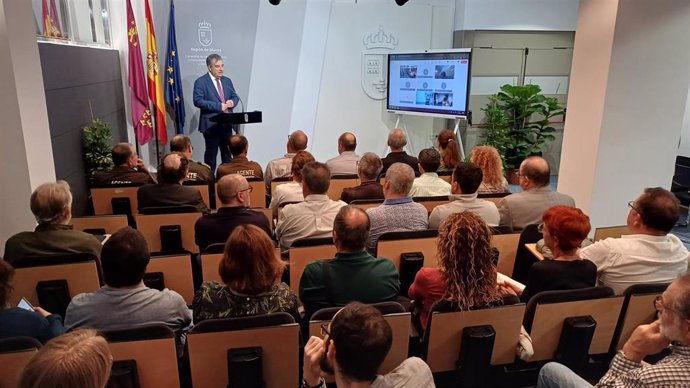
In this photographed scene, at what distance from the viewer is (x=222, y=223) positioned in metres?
3.01

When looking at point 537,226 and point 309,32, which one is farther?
point 309,32

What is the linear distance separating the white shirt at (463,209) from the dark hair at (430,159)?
0.93 metres

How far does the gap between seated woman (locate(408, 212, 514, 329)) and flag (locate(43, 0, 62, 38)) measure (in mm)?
4384

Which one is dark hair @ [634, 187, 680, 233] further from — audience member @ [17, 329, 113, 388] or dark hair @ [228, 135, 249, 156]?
dark hair @ [228, 135, 249, 156]

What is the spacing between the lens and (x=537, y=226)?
2.97 metres

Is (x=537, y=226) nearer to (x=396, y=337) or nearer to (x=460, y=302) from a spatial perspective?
(x=460, y=302)

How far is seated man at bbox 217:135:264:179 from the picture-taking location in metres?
4.65

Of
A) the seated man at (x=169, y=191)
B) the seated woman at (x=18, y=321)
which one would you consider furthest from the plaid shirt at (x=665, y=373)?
the seated man at (x=169, y=191)

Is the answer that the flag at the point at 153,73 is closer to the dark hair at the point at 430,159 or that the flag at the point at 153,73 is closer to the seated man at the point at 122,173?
the seated man at the point at 122,173

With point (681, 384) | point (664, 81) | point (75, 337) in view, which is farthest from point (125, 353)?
point (664, 81)

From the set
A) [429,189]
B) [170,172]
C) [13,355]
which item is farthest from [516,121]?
[13,355]

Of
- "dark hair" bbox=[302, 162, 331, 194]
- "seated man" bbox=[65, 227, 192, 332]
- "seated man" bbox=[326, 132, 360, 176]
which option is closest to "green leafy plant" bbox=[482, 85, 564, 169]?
"seated man" bbox=[326, 132, 360, 176]

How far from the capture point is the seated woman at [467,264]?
2.07m

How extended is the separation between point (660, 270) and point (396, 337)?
1469 mm
